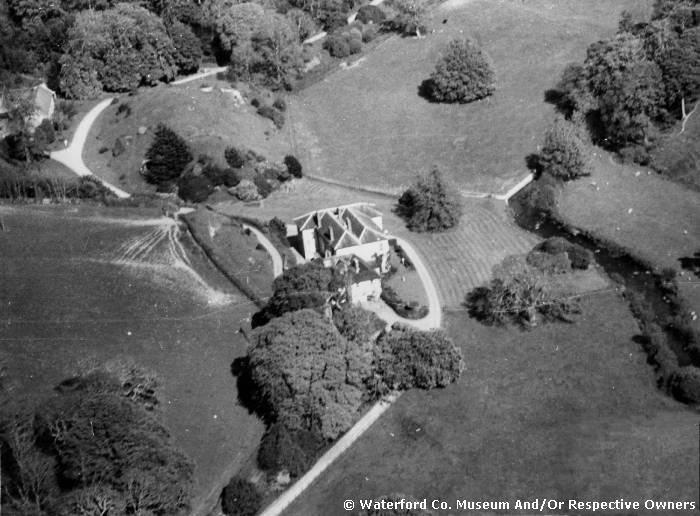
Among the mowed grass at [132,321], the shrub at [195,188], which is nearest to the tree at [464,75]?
the shrub at [195,188]

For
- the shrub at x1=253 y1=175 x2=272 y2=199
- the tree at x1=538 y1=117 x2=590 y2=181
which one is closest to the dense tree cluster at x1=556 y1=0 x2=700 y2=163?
the tree at x1=538 y1=117 x2=590 y2=181

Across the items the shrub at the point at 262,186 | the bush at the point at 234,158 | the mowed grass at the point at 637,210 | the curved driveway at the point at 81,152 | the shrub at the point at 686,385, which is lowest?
the curved driveway at the point at 81,152

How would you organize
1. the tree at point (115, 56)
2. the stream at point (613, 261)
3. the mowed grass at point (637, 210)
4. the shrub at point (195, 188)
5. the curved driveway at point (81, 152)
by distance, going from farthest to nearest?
the tree at point (115, 56), the curved driveway at point (81, 152), the shrub at point (195, 188), the mowed grass at point (637, 210), the stream at point (613, 261)

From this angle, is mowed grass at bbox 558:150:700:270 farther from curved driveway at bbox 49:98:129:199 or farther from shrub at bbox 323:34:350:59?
curved driveway at bbox 49:98:129:199

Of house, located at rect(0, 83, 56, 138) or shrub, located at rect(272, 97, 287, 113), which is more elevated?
house, located at rect(0, 83, 56, 138)

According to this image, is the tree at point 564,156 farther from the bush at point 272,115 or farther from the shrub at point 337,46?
the shrub at point 337,46

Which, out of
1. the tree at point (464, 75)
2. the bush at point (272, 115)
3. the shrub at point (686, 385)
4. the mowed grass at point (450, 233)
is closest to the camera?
the shrub at point (686, 385)

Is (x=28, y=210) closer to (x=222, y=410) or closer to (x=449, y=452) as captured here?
(x=222, y=410)
